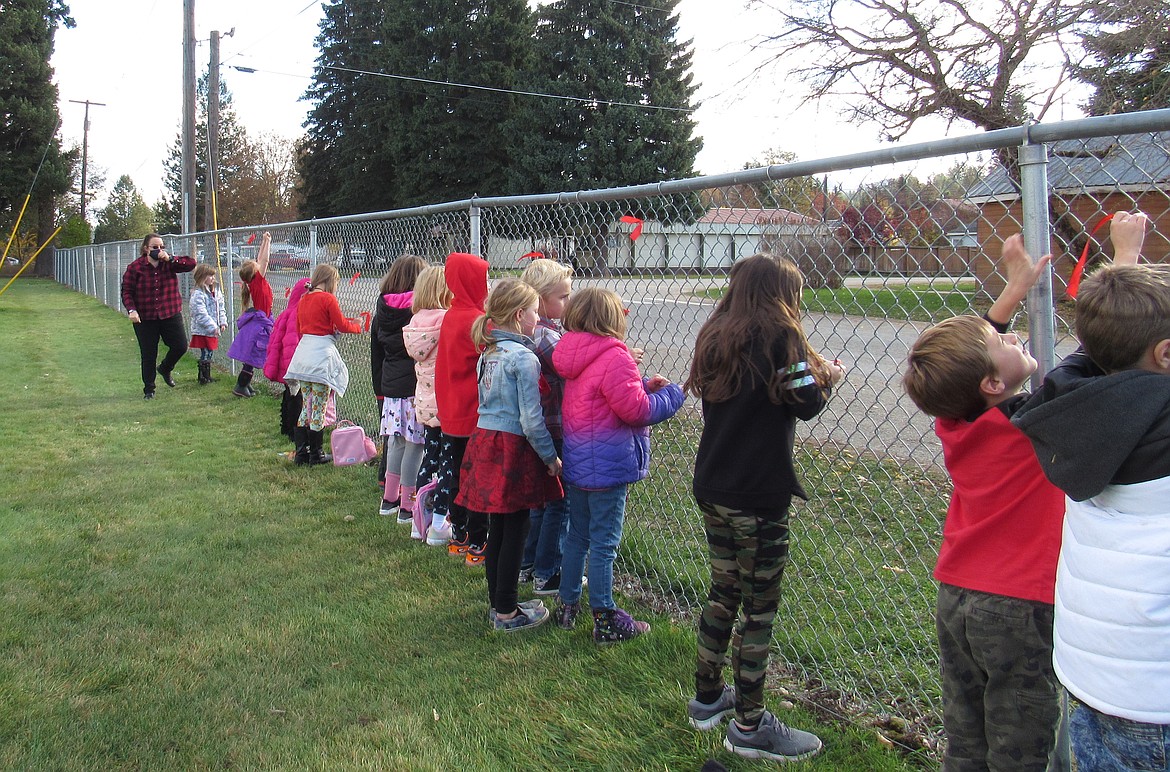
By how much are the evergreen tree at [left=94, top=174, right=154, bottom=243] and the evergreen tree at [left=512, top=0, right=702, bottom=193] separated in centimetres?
3176

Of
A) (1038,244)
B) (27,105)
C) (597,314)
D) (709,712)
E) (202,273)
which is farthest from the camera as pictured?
(27,105)

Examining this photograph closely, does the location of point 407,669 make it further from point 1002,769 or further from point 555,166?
point 555,166

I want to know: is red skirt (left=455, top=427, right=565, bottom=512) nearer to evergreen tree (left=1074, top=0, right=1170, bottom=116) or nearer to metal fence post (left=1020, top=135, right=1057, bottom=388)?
metal fence post (left=1020, top=135, right=1057, bottom=388)

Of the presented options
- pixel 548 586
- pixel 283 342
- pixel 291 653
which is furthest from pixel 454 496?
pixel 283 342

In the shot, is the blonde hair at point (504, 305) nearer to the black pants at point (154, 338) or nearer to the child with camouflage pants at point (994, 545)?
the child with camouflage pants at point (994, 545)

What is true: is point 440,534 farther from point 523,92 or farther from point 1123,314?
point 523,92

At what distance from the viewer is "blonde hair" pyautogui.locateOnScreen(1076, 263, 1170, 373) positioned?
169 cm

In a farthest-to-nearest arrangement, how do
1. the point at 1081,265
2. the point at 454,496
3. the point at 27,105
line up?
the point at 27,105
the point at 454,496
the point at 1081,265

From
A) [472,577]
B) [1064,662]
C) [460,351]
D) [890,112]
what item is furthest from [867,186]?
[890,112]

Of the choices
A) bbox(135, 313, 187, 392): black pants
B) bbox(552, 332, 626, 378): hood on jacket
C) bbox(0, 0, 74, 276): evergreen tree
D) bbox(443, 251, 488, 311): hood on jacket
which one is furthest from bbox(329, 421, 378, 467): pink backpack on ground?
bbox(0, 0, 74, 276): evergreen tree

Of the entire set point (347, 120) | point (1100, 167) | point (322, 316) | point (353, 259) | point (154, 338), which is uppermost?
point (347, 120)

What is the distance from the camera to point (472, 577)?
4.47 metres

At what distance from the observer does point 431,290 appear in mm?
4859

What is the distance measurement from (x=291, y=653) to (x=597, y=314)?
1935 millimetres
